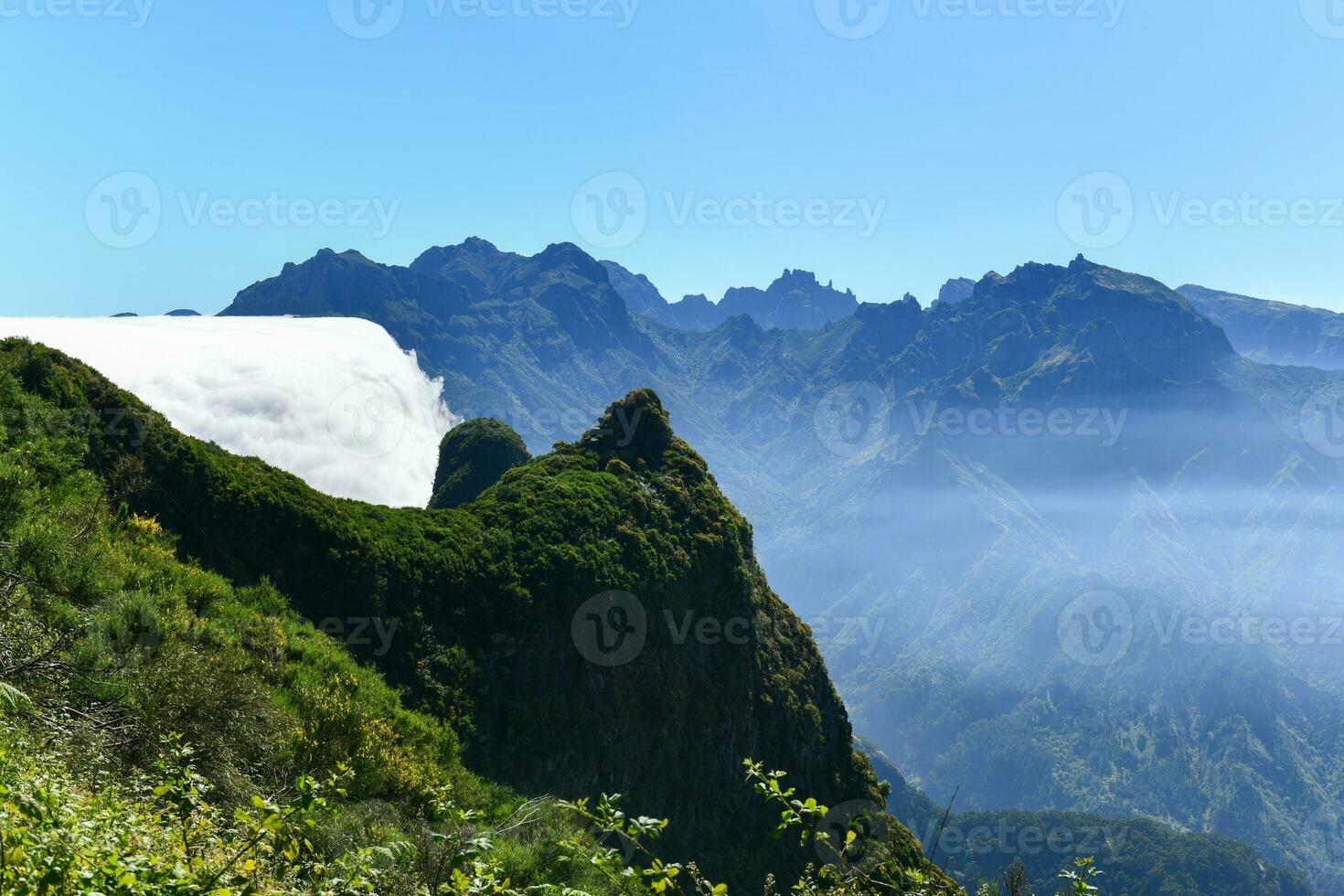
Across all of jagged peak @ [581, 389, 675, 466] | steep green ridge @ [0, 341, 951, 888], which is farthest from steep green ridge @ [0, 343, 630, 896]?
jagged peak @ [581, 389, 675, 466]

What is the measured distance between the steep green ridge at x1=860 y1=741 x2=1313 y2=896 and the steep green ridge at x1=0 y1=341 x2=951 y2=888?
5432 inches

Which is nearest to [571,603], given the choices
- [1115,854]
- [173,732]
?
[173,732]

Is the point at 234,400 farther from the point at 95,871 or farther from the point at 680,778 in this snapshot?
the point at 95,871

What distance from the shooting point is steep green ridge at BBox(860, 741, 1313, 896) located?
161 meters

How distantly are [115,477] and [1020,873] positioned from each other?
25.7 meters

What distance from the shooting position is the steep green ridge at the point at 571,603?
25750 millimetres

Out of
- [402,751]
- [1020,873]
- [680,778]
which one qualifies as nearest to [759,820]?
[680,778]

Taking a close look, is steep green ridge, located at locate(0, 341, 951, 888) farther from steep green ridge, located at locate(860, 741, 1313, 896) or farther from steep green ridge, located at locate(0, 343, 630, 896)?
steep green ridge, located at locate(860, 741, 1313, 896)

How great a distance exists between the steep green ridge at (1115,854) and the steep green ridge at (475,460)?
132 m

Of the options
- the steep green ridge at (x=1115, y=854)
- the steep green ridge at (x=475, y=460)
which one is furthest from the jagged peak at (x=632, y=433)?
the steep green ridge at (x=1115, y=854)

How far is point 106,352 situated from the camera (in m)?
83.9

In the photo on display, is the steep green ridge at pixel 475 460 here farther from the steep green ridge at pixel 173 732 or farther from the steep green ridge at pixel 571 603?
the steep green ridge at pixel 173 732

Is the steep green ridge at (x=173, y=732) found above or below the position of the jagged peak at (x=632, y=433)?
below

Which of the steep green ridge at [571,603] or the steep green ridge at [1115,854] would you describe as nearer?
the steep green ridge at [571,603]
